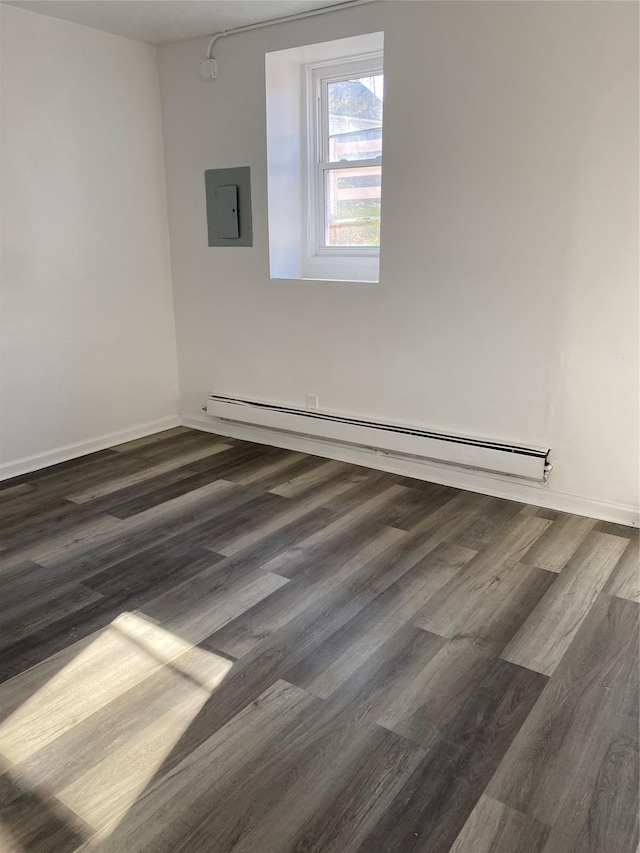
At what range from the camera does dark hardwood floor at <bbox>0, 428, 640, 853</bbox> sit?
62.6 inches

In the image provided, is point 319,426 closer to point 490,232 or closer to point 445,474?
point 445,474

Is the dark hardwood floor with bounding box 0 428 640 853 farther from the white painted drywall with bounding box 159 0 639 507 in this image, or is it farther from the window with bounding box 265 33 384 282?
the window with bounding box 265 33 384 282

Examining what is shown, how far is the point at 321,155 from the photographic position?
4.10 m

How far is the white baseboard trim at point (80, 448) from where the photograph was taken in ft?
12.6

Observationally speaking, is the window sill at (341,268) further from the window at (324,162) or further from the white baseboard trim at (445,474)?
the white baseboard trim at (445,474)

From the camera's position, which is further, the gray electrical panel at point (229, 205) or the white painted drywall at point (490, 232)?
the gray electrical panel at point (229, 205)

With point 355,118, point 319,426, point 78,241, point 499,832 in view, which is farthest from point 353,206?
point 499,832

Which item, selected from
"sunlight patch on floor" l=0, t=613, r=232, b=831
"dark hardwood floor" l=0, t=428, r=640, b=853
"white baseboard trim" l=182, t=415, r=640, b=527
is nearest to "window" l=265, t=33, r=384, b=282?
"white baseboard trim" l=182, t=415, r=640, b=527

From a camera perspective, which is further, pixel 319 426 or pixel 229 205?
pixel 229 205

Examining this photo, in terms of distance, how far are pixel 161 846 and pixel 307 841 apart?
1.10 feet

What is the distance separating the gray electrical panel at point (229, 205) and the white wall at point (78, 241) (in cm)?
44

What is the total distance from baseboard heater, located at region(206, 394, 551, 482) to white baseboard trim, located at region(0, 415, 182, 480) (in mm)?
407

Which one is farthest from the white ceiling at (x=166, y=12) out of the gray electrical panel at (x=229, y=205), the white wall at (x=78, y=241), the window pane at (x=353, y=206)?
the window pane at (x=353, y=206)

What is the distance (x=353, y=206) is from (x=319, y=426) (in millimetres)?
1358
